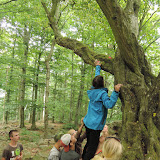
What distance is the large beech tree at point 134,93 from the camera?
106 inches

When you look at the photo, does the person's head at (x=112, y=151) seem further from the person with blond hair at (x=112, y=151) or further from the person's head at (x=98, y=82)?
the person's head at (x=98, y=82)

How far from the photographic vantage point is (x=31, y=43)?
41.8 ft

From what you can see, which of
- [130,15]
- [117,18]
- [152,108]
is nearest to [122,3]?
[130,15]

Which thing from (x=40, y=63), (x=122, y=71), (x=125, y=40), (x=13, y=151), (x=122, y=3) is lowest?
(x=13, y=151)

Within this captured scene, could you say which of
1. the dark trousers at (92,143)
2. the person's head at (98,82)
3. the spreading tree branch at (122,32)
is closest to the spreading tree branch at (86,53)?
the spreading tree branch at (122,32)

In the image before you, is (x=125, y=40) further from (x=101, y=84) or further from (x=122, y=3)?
(x=122, y=3)

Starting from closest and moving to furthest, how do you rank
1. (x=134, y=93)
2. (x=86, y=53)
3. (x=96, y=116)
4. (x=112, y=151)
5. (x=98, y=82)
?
1. (x=112, y=151)
2. (x=96, y=116)
3. (x=98, y=82)
4. (x=134, y=93)
5. (x=86, y=53)

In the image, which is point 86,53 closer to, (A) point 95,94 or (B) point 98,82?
(B) point 98,82

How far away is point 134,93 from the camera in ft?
9.95

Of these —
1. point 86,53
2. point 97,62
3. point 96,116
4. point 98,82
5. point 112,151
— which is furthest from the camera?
point 86,53

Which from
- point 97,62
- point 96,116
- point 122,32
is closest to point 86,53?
point 97,62

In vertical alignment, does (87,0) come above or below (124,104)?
above

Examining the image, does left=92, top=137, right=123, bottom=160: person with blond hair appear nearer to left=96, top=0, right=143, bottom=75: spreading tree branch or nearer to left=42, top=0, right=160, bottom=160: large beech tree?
left=42, top=0, right=160, bottom=160: large beech tree

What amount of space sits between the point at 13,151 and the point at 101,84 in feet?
9.24
